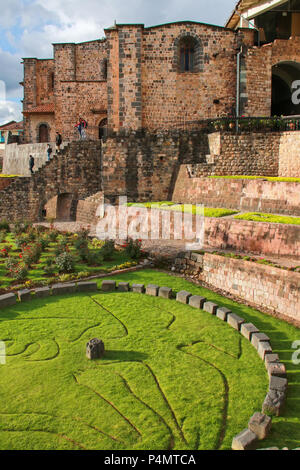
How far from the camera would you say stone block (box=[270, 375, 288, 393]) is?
7.08 m

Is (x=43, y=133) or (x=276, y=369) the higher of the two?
(x=43, y=133)

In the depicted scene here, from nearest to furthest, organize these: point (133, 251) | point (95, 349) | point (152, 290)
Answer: point (95, 349)
point (152, 290)
point (133, 251)

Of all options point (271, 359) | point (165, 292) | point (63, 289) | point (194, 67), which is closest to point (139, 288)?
point (165, 292)

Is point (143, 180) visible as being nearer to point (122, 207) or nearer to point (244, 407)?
point (122, 207)

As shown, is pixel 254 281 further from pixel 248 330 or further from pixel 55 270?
pixel 55 270

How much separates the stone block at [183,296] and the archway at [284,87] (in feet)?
65.8

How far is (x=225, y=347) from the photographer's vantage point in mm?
8898

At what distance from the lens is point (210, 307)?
35.4 feet

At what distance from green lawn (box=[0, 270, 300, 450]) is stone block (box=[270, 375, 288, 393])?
22 cm

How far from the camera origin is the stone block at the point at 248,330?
9.28 meters

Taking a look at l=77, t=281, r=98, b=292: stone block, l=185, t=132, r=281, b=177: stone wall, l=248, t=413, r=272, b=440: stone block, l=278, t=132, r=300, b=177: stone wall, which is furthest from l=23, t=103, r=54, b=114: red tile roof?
l=248, t=413, r=272, b=440: stone block

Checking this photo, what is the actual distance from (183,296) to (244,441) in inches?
235

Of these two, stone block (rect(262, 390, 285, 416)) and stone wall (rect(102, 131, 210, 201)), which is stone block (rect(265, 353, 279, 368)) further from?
stone wall (rect(102, 131, 210, 201))

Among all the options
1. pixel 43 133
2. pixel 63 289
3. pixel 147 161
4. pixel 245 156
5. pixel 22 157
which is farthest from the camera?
pixel 43 133
